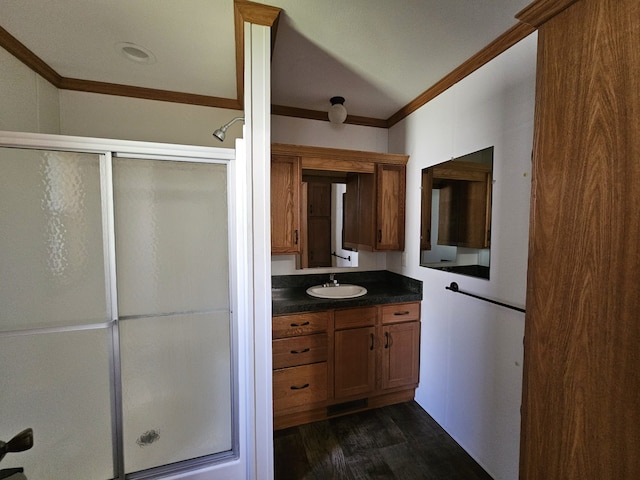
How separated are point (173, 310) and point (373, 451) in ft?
4.93

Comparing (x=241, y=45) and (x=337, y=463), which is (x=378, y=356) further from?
(x=241, y=45)

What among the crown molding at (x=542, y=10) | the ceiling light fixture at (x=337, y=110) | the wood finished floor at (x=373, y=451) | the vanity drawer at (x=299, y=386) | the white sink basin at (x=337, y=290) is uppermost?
the ceiling light fixture at (x=337, y=110)

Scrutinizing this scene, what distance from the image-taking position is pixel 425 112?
1.93 meters

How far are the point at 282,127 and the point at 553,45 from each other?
1835 millimetres

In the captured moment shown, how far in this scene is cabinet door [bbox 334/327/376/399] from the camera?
1850 millimetres

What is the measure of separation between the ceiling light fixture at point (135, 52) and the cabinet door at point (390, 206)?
5.42ft

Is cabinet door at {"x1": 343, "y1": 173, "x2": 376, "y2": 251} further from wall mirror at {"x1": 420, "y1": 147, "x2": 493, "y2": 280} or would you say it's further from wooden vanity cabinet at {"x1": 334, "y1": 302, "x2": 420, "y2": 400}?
wooden vanity cabinet at {"x1": 334, "y1": 302, "x2": 420, "y2": 400}

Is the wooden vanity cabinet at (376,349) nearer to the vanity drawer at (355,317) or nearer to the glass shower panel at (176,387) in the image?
the vanity drawer at (355,317)

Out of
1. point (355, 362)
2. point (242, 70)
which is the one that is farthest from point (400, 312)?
point (242, 70)

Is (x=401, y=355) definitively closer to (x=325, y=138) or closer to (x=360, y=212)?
(x=360, y=212)

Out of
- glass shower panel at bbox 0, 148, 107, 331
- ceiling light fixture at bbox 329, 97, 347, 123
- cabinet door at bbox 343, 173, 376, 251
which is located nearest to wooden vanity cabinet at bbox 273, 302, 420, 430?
cabinet door at bbox 343, 173, 376, 251

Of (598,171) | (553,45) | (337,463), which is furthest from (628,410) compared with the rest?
(337,463)

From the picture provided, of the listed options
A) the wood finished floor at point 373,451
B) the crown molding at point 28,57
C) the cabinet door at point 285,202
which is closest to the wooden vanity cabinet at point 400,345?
the wood finished floor at point 373,451

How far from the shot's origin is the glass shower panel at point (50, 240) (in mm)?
1279
